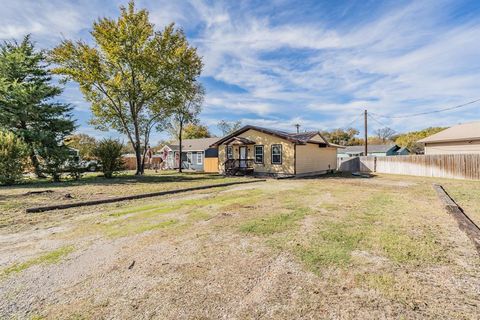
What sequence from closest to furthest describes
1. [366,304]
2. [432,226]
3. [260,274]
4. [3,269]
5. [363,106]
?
[366,304]
[260,274]
[3,269]
[432,226]
[363,106]

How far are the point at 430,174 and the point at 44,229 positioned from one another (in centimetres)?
2191

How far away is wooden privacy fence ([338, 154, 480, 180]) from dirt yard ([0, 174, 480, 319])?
42.7 feet

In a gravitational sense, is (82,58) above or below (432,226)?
above

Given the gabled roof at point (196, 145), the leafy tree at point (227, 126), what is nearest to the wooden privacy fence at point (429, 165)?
the gabled roof at point (196, 145)

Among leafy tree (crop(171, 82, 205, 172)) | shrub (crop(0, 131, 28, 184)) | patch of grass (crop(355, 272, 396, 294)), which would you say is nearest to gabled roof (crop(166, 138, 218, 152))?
leafy tree (crop(171, 82, 205, 172))

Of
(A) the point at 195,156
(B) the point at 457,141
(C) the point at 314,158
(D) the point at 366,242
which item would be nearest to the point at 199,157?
(A) the point at 195,156

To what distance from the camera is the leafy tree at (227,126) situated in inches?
2255

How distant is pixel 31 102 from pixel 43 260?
1624 centimetres

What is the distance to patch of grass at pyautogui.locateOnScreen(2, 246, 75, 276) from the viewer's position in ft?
10.4

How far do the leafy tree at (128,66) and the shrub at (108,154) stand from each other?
4.73 m

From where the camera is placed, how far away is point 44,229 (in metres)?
5.00

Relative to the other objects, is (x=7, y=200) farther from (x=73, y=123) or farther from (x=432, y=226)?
(x=432, y=226)

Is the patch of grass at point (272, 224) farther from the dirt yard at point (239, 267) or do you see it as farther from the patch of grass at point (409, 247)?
the patch of grass at point (409, 247)

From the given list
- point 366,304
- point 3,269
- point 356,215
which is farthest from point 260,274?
point 356,215
